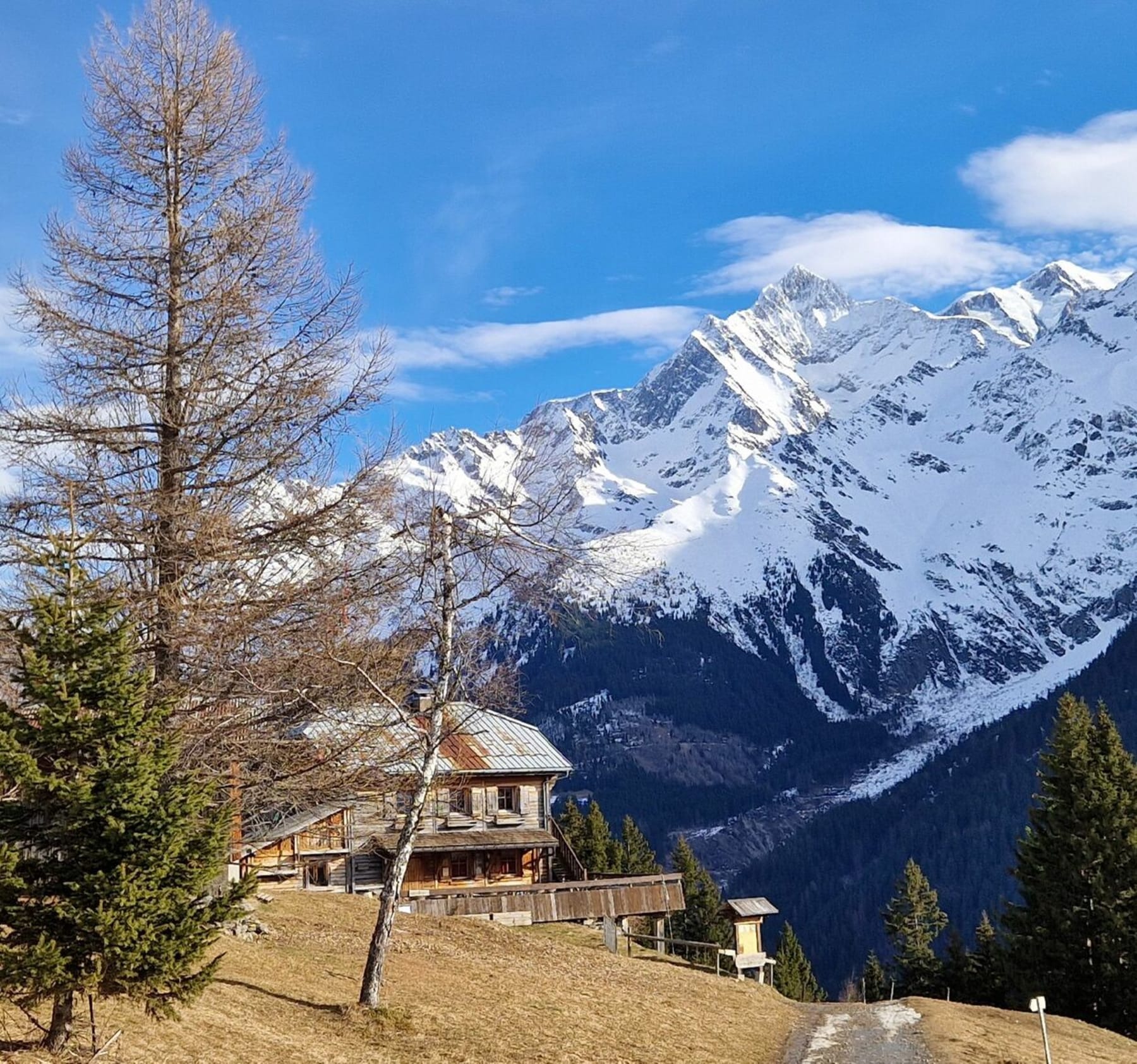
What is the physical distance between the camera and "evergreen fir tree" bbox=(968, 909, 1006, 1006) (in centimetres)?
5312

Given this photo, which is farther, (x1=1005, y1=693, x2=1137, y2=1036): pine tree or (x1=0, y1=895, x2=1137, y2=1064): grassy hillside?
(x1=1005, y1=693, x2=1137, y2=1036): pine tree

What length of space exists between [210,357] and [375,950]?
354 inches

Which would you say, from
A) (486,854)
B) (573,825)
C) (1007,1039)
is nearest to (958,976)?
(573,825)

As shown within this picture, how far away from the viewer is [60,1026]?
1197cm

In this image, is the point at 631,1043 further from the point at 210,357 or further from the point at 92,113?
the point at 92,113

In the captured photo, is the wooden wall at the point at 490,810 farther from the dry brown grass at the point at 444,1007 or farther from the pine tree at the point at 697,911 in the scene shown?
the pine tree at the point at 697,911

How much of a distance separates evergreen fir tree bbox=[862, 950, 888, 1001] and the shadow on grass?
6288cm

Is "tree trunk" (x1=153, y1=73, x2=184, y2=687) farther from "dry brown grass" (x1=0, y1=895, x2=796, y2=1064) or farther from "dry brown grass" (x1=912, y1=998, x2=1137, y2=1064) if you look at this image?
"dry brown grass" (x1=912, y1=998, x2=1137, y2=1064)

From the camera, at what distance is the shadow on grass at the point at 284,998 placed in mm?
16719

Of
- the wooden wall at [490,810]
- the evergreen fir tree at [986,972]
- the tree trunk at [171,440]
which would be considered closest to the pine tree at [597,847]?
the evergreen fir tree at [986,972]

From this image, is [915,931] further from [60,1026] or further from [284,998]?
[60,1026]

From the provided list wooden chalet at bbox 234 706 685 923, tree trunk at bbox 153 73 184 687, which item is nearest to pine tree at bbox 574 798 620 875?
wooden chalet at bbox 234 706 685 923

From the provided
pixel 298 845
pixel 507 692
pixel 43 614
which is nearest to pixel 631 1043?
pixel 507 692

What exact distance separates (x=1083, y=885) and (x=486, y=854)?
22.6 meters
